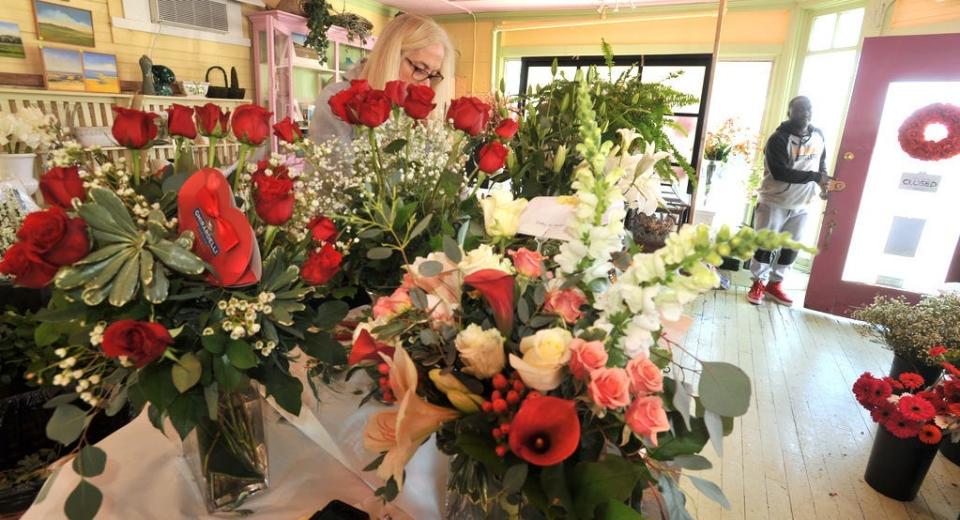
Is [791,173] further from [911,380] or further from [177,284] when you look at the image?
[177,284]

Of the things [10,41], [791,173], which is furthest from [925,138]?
[10,41]

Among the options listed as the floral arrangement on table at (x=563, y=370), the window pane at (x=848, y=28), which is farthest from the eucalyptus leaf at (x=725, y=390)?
the window pane at (x=848, y=28)

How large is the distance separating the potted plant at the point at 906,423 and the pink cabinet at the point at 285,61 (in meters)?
3.98

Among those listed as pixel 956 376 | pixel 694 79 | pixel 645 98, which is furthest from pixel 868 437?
pixel 694 79

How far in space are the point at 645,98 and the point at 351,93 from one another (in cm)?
69

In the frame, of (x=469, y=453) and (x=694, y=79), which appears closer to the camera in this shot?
(x=469, y=453)

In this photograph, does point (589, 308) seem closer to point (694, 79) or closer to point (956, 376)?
point (956, 376)

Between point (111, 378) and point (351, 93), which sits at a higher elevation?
point (351, 93)

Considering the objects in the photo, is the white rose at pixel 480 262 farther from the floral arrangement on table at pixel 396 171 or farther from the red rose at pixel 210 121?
the red rose at pixel 210 121

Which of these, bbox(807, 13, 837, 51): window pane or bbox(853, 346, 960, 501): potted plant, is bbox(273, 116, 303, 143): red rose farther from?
bbox(807, 13, 837, 51): window pane

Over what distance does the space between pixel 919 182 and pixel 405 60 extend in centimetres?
364

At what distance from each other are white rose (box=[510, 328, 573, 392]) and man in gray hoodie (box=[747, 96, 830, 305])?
3743 mm

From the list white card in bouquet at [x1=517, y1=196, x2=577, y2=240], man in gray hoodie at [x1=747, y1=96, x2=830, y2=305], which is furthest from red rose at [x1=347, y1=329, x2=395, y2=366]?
man in gray hoodie at [x1=747, y1=96, x2=830, y2=305]

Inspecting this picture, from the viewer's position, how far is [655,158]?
33.6 inches
